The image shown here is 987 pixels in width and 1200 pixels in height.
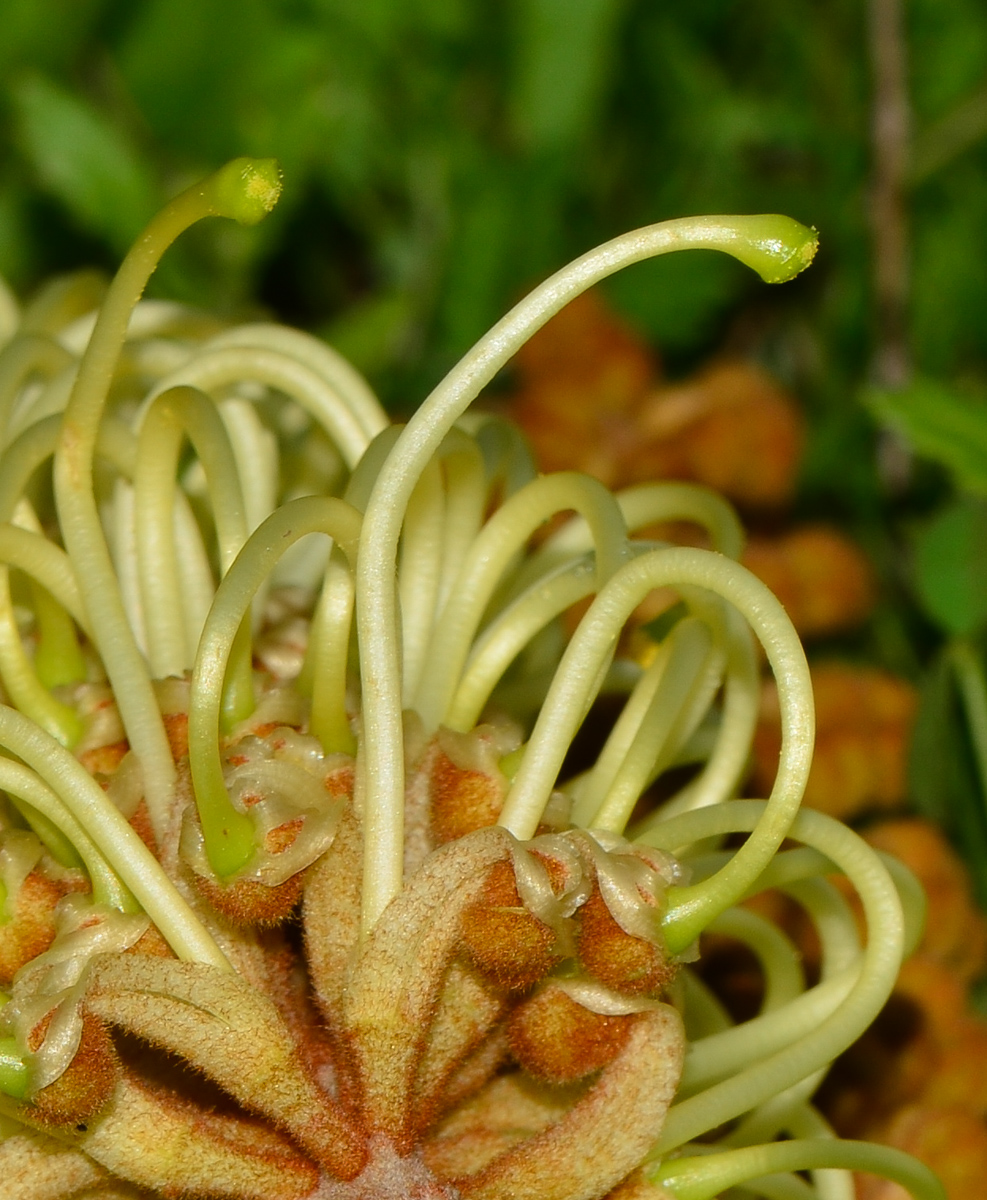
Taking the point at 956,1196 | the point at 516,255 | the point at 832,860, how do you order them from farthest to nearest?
the point at 516,255 < the point at 956,1196 < the point at 832,860

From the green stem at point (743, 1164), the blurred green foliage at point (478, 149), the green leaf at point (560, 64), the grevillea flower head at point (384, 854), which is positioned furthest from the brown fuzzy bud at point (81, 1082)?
the green leaf at point (560, 64)

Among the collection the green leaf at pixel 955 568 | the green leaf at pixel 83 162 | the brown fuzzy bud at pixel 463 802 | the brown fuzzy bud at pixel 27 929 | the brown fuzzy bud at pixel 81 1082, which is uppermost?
the green leaf at pixel 83 162

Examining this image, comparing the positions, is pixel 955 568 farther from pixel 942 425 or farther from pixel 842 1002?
pixel 842 1002

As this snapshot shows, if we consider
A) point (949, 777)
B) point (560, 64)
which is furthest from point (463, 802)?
point (560, 64)

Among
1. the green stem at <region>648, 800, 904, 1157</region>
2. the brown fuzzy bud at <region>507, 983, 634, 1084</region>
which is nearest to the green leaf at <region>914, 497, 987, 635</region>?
the green stem at <region>648, 800, 904, 1157</region>

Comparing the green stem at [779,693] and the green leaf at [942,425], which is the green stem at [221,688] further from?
the green leaf at [942,425]

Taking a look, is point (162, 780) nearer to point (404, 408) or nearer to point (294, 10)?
point (404, 408)

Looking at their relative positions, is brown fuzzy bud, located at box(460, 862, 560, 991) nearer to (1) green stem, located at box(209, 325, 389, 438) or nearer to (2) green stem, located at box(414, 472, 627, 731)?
(2) green stem, located at box(414, 472, 627, 731)

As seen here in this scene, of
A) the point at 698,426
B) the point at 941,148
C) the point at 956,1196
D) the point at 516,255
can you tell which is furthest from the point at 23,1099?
the point at 941,148
